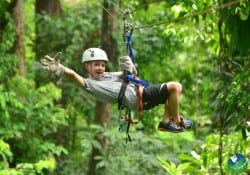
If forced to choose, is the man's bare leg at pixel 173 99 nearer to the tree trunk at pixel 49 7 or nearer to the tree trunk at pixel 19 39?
the tree trunk at pixel 19 39

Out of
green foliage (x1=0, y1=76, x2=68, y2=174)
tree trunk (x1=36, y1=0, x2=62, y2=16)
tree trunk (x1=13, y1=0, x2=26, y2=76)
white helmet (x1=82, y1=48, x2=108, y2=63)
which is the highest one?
tree trunk (x1=36, y1=0, x2=62, y2=16)

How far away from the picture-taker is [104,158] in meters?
8.30

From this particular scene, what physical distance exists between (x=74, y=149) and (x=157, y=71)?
2568 mm

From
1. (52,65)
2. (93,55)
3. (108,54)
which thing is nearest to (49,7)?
(108,54)

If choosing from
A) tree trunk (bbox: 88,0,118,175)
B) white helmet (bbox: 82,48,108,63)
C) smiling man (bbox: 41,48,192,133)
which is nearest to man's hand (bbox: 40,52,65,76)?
smiling man (bbox: 41,48,192,133)

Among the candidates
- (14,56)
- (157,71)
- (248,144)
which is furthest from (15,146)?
(157,71)

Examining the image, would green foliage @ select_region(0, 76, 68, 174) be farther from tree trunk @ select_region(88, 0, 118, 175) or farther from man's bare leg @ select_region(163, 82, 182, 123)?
man's bare leg @ select_region(163, 82, 182, 123)

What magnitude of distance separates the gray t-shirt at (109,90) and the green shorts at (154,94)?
8 cm

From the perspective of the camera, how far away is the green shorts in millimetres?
4227

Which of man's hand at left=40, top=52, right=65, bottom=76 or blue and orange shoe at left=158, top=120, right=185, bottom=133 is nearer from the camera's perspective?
man's hand at left=40, top=52, right=65, bottom=76

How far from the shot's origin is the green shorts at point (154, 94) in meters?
4.23

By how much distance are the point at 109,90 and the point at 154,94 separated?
330 millimetres

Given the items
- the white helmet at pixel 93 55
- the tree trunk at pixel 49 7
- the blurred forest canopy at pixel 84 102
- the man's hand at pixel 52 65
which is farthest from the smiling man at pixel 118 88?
the tree trunk at pixel 49 7

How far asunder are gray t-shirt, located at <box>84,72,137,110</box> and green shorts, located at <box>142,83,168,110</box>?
0.08 m
